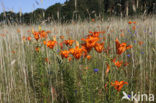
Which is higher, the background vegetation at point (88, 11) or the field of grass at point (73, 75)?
the background vegetation at point (88, 11)

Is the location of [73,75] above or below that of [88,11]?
below

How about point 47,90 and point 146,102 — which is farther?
point 47,90

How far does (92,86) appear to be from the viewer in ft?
3.76

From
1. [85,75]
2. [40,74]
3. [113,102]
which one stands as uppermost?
[85,75]

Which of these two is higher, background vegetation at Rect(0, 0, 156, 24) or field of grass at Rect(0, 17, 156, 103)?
background vegetation at Rect(0, 0, 156, 24)

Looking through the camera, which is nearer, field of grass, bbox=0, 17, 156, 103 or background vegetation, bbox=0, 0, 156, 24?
field of grass, bbox=0, 17, 156, 103

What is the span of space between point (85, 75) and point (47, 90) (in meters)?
0.60

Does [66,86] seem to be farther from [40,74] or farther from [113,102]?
[113,102]

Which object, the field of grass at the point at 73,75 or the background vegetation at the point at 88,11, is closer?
the field of grass at the point at 73,75

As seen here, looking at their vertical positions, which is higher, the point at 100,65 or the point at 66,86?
the point at 100,65

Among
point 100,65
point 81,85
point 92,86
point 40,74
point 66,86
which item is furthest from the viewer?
point 100,65

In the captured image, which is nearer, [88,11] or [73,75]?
[73,75]

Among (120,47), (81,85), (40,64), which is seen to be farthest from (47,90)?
(120,47)

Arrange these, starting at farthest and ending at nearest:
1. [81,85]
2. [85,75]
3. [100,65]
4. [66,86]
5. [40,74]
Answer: [100,65], [40,74], [66,86], [81,85], [85,75]
